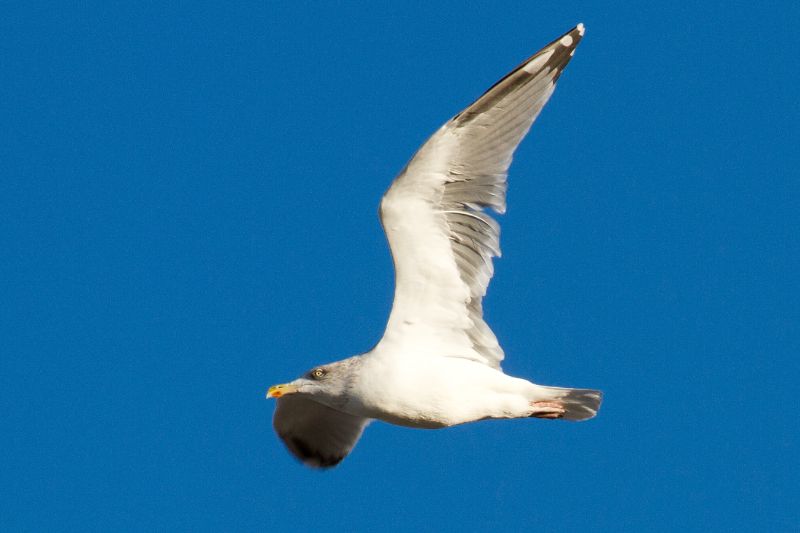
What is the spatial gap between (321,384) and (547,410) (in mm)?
1734

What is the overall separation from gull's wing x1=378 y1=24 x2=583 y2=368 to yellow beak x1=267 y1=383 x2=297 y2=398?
2.76 ft

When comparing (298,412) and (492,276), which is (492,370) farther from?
(298,412)

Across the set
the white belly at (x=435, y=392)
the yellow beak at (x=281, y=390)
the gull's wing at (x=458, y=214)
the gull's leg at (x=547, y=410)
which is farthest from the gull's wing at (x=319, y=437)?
the gull's leg at (x=547, y=410)

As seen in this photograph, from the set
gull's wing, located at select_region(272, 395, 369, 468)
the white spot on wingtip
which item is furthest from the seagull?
gull's wing, located at select_region(272, 395, 369, 468)

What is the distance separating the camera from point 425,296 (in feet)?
35.8

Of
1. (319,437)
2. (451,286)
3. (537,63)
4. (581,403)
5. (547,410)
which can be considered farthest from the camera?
(319,437)

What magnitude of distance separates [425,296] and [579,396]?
1.48 metres

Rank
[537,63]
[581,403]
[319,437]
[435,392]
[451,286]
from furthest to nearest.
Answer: [319,437], [581,403], [451,286], [435,392], [537,63]

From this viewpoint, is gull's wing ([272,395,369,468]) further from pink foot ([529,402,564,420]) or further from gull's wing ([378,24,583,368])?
pink foot ([529,402,564,420])

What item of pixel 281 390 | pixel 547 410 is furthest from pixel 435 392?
pixel 281 390

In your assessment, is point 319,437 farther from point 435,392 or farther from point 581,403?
point 581,403

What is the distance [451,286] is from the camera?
10922 mm

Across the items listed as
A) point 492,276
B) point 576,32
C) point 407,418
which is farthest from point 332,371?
point 576,32

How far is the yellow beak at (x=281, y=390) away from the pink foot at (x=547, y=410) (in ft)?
6.00
